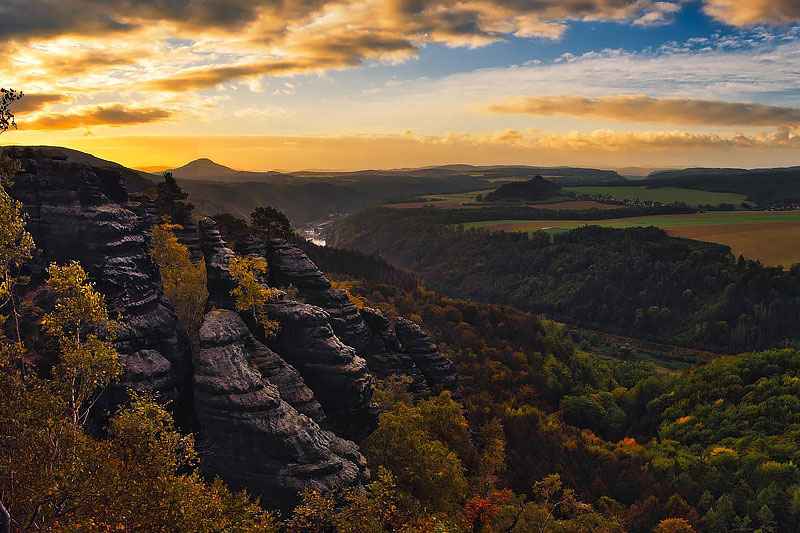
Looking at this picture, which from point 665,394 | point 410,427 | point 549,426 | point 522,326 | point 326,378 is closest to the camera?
point 326,378

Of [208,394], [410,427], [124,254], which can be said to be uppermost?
[124,254]

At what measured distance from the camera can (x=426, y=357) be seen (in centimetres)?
8069

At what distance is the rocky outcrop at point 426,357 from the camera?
80188mm

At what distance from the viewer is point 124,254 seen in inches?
1943

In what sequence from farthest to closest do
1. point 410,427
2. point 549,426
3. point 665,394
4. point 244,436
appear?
point 665,394 < point 549,426 < point 410,427 < point 244,436

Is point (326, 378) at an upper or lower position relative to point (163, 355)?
lower

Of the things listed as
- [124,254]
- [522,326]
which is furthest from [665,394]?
[124,254]

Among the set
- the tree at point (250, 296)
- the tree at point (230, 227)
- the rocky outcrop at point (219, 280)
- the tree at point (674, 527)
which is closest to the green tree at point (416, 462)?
the tree at point (250, 296)

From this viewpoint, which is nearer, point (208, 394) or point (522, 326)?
point (208, 394)

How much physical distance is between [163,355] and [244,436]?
1355 cm

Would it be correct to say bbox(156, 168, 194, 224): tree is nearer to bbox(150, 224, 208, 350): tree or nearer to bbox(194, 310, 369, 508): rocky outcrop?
bbox(150, 224, 208, 350): tree

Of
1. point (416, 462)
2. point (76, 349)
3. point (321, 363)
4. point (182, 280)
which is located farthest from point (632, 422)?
point (76, 349)

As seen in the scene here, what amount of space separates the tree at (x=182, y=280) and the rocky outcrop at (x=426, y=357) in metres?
32.9

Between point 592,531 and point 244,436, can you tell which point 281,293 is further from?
point 592,531
